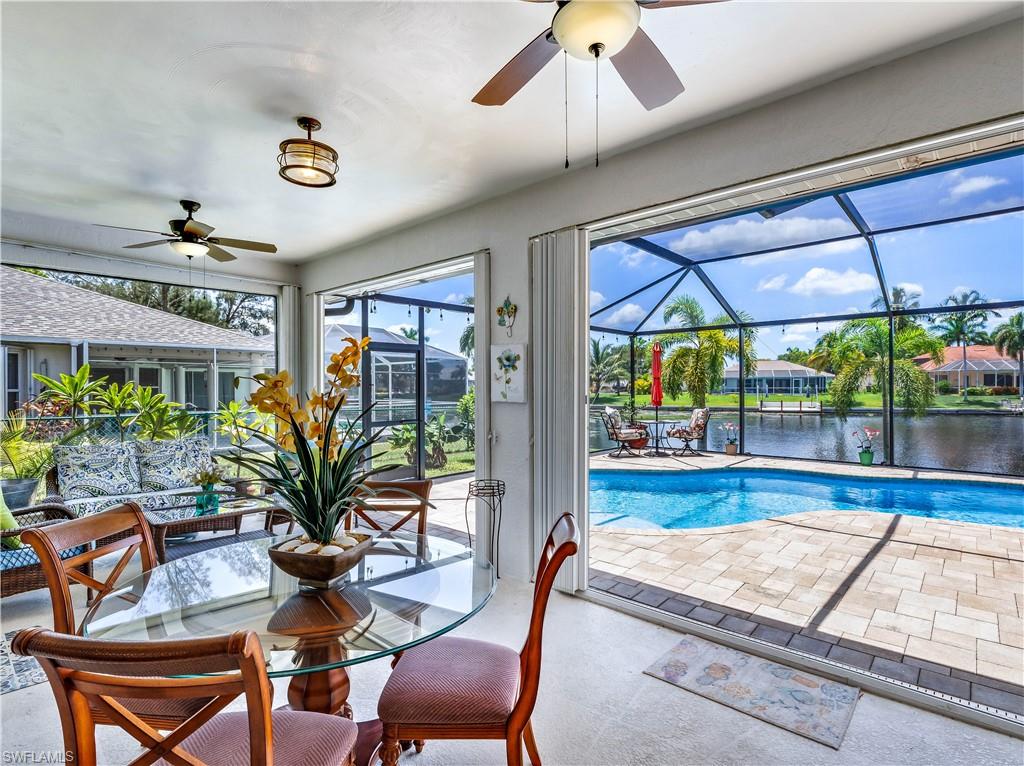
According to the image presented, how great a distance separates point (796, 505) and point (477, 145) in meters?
5.63

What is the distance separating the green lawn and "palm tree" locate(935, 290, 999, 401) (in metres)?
0.49

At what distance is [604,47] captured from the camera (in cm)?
159

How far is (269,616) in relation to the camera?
159 centimetres

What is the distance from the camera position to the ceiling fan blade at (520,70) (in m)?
1.67

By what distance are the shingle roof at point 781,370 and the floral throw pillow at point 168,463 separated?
784cm

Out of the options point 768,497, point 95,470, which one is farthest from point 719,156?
point 768,497

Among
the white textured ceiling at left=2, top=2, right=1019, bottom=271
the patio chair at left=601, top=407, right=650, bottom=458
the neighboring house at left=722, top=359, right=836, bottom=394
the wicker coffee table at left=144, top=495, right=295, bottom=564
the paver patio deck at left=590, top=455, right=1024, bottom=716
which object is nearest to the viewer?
the white textured ceiling at left=2, top=2, right=1019, bottom=271

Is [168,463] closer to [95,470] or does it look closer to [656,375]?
[95,470]

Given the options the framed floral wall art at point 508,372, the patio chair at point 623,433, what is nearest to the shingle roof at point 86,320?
the framed floral wall art at point 508,372

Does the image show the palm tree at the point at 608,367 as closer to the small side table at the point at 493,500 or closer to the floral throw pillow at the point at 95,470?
the small side table at the point at 493,500

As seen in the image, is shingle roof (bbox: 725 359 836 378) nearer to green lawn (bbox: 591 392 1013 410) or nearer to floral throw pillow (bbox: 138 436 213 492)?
green lawn (bbox: 591 392 1013 410)

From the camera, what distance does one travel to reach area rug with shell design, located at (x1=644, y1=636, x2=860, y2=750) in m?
2.10

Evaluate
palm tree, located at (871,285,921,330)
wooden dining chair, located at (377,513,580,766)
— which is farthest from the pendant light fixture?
palm tree, located at (871,285,921,330)

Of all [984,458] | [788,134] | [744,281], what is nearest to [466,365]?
[744,281]
